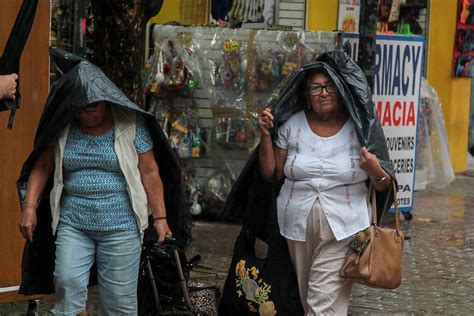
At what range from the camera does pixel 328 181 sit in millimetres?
5703

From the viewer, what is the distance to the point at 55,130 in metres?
5.11

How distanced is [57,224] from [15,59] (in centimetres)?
106

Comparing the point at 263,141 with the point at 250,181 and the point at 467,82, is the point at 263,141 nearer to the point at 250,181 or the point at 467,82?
the point at 250,181

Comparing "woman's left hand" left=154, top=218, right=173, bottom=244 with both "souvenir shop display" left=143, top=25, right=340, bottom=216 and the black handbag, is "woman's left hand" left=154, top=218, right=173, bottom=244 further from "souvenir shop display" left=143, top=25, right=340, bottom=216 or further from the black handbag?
"souvenir shop display" left=143, top=25, right=340, bottom=216

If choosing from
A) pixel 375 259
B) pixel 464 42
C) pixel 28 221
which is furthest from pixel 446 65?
pixel 28 221

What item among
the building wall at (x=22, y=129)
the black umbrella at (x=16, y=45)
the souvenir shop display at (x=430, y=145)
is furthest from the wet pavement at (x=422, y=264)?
the black umbrella at (x=16, y=45)

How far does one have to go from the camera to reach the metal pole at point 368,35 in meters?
9.22

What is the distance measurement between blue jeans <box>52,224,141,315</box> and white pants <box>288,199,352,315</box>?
42.5 inches

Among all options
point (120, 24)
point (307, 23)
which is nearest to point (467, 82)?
point (307, 23)

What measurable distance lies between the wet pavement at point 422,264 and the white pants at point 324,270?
1.57 meters

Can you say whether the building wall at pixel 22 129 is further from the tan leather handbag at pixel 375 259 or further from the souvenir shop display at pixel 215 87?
the souvenir shop display at pixel 215 87

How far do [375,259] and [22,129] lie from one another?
2494mm

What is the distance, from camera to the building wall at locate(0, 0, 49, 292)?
6.52 meters

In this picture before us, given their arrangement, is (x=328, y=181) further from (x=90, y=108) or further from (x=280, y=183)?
(x=90, y=108)
